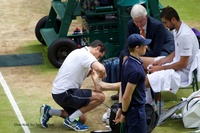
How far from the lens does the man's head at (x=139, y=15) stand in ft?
31.2

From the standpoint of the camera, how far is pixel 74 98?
29.7 feet

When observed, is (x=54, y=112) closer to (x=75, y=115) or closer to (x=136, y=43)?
(x=75, y=115)

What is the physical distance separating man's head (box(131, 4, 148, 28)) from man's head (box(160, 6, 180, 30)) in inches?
14.5

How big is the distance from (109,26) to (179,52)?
2713 millimetres

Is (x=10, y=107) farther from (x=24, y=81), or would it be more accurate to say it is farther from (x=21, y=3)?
(x=21, y=3)

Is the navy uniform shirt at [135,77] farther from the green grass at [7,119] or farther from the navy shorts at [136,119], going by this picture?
the green grass at [7,119]

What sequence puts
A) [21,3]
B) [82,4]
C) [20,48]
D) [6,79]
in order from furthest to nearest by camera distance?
[21,3] < [20,48] < [82,4] < [6,79]

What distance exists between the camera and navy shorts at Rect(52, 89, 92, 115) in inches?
356

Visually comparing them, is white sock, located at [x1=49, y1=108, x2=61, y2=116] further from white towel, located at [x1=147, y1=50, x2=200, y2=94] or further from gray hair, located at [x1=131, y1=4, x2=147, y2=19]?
gray hair, located at [x1=131, y1=4, x2=147, y2=19]

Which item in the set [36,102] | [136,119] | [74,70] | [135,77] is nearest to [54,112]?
[74,70]

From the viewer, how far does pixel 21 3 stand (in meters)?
16.6

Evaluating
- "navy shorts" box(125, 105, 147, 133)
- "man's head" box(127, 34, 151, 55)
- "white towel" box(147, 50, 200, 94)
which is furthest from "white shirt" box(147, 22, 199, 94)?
"man's head" box(127, 34, 151, 55)

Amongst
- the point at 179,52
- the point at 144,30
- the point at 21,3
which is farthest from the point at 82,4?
the point at 21,3

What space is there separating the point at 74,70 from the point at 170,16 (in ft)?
5.22
